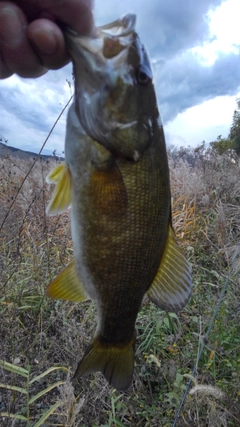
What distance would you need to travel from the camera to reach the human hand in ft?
3.65

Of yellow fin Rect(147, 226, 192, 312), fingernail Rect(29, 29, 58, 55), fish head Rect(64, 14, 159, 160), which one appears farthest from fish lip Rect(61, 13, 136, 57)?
yellow fin Rect(147, 226, 192, 312)

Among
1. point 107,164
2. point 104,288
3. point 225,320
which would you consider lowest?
point 225,320

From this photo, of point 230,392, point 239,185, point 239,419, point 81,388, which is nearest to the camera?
point 239,419

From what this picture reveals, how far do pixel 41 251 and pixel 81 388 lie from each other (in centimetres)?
174

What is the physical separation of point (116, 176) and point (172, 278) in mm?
416

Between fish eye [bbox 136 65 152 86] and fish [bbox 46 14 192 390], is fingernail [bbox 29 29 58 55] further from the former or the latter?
fish eye [bbox 136 65 152 86]

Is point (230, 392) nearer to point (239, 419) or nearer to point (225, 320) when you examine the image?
point (239, 419)

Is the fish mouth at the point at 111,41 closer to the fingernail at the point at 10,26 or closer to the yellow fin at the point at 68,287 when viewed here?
the fingernail at the point at 10,26

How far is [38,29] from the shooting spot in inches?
45.1

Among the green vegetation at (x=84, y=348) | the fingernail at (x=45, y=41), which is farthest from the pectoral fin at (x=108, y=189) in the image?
the green vegetation at (x=84, y=348)

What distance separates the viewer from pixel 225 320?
3021 millimetres

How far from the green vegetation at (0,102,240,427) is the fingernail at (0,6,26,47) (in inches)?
60.8

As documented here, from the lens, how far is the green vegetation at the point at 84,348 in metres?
2.26

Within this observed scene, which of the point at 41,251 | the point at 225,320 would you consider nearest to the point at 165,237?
the point at 225,320
